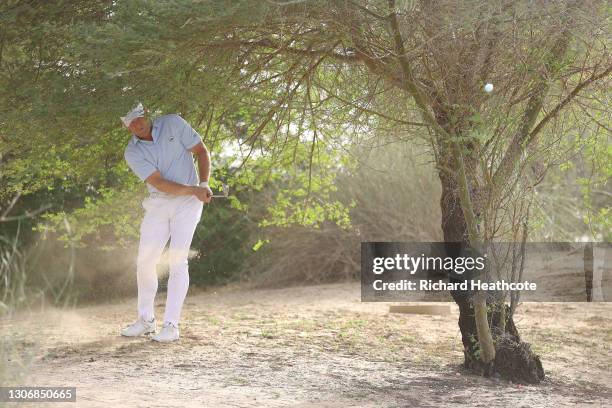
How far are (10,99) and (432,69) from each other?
2939mm

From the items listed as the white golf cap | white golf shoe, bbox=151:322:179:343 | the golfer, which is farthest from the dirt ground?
the white golf cap

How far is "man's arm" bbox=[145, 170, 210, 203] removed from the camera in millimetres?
6391

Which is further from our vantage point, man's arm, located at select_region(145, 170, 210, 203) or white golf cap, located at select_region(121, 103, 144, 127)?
man's arm, located at select_region(145, 170, 210, 203)

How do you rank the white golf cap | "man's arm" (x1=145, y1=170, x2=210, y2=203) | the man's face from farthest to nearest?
"man's arm" (x1=145, y1=170, x2=210, y2=203) < the man's face < the white golf cap

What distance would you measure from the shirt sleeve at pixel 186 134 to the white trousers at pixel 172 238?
1.35 ft

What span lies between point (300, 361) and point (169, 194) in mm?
1585

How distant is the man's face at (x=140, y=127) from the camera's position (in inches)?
245

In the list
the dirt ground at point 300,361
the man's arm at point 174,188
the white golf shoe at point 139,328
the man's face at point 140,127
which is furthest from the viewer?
the white golf shoe at point 139,328

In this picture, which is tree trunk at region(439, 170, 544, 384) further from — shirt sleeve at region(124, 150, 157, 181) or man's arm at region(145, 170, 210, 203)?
shirt sleeve at region(124, 150, 157, 181)

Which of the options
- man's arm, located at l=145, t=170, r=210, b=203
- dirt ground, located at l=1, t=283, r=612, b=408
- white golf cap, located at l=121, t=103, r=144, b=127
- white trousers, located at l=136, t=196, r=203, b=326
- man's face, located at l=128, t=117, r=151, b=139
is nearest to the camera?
dirt ground, located at l=1, t=283, r=612, b=408

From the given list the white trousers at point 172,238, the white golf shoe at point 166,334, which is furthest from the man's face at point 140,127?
the white golf shoe at point 166,334

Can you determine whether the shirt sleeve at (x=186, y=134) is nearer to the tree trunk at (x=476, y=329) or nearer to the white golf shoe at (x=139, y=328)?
the white golf shoe at (x=139, y=328)

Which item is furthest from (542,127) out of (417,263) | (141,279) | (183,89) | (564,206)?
(564,206)

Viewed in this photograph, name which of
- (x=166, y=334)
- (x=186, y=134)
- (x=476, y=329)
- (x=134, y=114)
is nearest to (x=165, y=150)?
(x=186, y=134)
